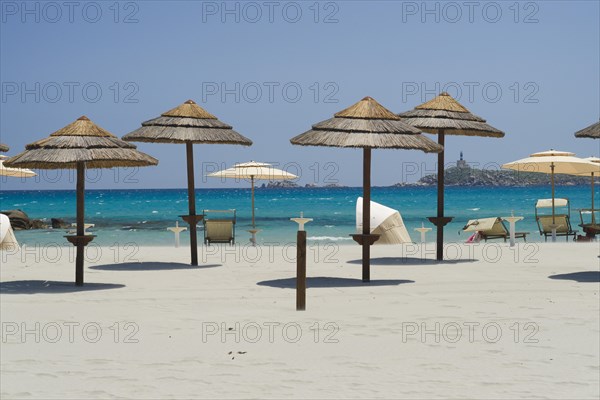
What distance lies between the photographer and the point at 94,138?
1140 cm

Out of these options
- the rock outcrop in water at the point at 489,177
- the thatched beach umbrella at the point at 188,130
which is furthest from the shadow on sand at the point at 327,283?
the rock outcrop in water at the point at 489,177

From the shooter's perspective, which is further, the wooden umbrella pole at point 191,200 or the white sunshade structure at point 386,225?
the white sunshade structure at point 386,225

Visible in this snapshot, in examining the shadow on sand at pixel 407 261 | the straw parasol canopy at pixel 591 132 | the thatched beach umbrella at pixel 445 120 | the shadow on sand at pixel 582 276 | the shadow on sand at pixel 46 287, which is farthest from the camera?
the shadow on sand at pixel 407 261

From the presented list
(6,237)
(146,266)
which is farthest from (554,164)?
(6,237)

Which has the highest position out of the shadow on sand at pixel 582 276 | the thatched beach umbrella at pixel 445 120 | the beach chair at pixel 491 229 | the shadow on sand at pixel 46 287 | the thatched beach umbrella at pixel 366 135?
the thatched beach umbrella at pixel 445 120

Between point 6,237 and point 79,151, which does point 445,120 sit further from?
point 6,237

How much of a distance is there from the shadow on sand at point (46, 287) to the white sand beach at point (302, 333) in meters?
0.03

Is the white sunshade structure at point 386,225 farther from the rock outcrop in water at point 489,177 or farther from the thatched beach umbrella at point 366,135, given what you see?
the rock outcrop in water at point 489,177

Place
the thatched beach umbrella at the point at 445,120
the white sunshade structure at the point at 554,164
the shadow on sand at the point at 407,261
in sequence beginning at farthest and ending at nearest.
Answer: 1. the white sunshade structure at the point at 554,164
2. the shadow on sand at the point at 407,261
3. the thatched beach umbrella at the point at 445,120

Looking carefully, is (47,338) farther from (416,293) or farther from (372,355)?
(416,293)

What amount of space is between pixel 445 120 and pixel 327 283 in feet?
12.5

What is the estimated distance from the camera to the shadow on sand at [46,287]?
11.2 meters

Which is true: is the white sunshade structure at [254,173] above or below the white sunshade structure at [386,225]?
above

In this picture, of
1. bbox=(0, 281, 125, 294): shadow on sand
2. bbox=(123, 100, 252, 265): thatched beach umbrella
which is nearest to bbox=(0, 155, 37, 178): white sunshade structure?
bbox=(123, 100, 252, 265): thatched beach umbrella
